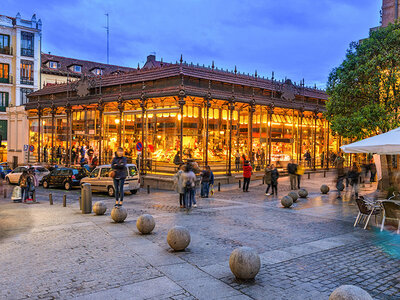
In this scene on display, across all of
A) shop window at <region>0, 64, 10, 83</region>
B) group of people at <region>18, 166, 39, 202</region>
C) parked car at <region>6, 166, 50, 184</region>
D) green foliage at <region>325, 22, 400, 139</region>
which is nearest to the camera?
group of people at <region>18, 166, 39, 202</region>

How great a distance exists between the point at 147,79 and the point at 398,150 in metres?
19.1

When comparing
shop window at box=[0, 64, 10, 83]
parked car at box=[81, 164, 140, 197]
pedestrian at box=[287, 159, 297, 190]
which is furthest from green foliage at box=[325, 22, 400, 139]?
shop window at box=[0, 64, 10, 83]

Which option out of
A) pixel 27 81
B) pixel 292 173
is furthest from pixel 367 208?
pixel 27 81

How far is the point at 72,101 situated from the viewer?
32.4m

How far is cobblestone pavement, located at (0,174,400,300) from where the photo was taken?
6.08 metres

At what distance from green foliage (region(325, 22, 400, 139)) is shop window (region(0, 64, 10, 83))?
4125 centimetres

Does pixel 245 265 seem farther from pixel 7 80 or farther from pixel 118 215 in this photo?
pixel 7 80

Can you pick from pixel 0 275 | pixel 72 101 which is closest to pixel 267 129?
pixel 72 101

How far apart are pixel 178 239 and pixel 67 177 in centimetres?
1826

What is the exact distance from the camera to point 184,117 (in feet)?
85.5

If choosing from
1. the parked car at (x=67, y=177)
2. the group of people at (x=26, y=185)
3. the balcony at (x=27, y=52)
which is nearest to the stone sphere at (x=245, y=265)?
the group of people at (x=26, y=185)

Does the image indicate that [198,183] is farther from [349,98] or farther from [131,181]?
[349,98]

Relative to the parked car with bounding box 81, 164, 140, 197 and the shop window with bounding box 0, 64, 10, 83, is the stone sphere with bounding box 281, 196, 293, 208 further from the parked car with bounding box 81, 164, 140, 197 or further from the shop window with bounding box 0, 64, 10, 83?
the shop window with bounding box 0, 64, 10, 83

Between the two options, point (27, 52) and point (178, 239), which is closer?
point (178, 239)
